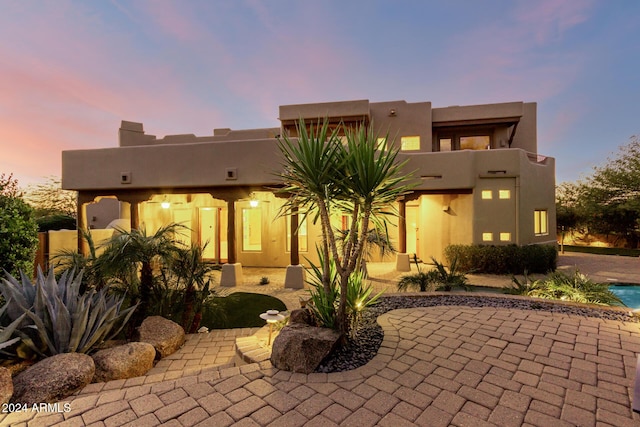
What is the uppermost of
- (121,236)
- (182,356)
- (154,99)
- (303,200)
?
(154,99)

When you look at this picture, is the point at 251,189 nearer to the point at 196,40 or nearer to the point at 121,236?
the point at 121,236

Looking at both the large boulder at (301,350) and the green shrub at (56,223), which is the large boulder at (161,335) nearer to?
the large boulder at (301,350)

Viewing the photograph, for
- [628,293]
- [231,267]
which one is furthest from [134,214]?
[628,293]

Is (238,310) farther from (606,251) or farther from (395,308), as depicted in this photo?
(606,251)

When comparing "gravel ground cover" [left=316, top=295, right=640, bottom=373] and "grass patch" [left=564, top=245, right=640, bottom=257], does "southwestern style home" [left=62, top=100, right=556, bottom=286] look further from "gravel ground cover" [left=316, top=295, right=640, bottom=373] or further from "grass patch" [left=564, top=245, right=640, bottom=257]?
"grass patch" [left=564, top=245, right=640, bottom=257]

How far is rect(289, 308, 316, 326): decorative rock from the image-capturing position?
388 centimetres

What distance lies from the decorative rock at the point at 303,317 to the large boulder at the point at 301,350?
55 centimetres

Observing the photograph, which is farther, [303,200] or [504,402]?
[303,200]

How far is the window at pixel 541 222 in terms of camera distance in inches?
483

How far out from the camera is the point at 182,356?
4.61 metres

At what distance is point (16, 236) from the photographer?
16.0 ft

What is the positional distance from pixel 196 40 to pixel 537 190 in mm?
17262

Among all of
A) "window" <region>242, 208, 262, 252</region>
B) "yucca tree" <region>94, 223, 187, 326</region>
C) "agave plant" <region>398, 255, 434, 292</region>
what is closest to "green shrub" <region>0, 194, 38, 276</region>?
"yucca tree" <region>94, 223, 187, 326</region>

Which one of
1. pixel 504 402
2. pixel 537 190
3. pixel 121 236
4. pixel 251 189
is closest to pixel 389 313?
pixel 504 402
